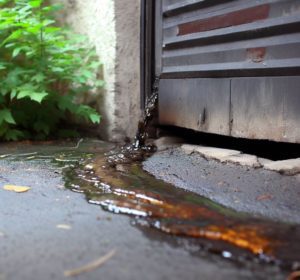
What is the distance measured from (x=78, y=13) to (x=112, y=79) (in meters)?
0.92

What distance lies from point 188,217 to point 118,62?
245 cm

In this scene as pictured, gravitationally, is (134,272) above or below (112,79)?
below

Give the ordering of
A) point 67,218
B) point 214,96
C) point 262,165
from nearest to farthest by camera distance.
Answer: point 67,218 < point 262,165 < point 214,96

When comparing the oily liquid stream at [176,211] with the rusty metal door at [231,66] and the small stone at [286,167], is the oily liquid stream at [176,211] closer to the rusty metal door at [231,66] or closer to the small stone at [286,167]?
the small stone at [286,167]

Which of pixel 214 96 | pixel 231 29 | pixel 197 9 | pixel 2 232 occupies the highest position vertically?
pixel 197 9

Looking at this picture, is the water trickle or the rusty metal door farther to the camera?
the water trickle

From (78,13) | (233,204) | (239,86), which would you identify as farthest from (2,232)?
(78,13)

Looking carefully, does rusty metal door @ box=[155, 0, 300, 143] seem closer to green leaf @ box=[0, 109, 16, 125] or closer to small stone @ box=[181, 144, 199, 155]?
small stone @ box=[181, 144, 199, 155]

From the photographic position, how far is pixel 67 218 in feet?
4.41

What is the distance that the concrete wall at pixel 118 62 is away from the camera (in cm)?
349

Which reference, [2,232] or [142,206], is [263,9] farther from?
[2,232]

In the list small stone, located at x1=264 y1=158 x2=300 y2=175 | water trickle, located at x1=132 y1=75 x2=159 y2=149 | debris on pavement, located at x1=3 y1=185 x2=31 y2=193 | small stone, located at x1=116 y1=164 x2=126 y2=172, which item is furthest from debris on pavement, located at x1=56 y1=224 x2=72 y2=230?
water trickle, located at x1=132 y1=75 x2=159 y2=149

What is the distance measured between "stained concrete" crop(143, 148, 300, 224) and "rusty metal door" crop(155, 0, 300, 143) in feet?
0.93

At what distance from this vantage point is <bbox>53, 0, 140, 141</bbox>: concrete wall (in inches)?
137
